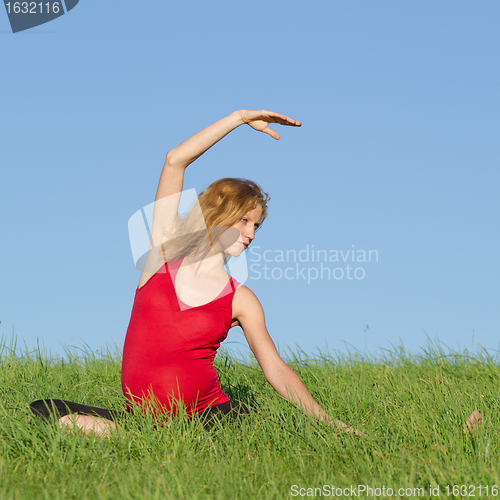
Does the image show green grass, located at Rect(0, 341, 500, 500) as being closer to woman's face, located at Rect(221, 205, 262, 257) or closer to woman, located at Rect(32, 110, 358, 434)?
woman, located at Rect(32, 110, 358, 434)

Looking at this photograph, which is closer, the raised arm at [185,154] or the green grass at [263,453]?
the green grass at [263,453]

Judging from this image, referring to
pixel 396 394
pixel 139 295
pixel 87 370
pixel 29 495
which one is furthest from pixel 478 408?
pixel 87 370

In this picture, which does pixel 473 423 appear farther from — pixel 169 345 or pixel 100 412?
pixel 100 412

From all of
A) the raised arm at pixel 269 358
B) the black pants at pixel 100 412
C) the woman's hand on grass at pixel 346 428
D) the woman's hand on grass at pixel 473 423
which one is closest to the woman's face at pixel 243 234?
the raised arm at pixel 269 358

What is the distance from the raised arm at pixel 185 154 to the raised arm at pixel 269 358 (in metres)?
0.67

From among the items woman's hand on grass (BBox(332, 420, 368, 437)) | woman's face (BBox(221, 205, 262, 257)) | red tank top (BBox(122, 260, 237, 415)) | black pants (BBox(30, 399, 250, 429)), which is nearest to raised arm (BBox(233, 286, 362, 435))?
woman's hand on grass (BBox(332, 420, 368, 437))

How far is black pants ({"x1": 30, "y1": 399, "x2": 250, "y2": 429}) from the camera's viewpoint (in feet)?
10.7

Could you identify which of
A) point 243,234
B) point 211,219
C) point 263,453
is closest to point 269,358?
point 263,453

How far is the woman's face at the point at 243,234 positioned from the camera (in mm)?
3359

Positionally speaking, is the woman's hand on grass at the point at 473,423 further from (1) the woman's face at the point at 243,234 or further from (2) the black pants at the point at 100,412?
(1) the woman's face at the point at 243,234

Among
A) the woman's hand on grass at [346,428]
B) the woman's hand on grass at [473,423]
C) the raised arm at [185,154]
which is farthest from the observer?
the woman's hand on grass at [473,423]

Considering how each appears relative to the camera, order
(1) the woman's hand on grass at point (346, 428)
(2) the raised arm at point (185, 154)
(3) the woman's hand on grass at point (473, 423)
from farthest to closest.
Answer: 1. (3) the woman's hand on grass at point (473, 423)
2. (1) the woman's hand on grass at point (346, 428)
3. (2) the raised arm at point (185, 154)

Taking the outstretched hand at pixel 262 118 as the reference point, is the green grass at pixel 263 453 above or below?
below

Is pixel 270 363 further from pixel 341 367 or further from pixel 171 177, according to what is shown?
pixel 341 367
